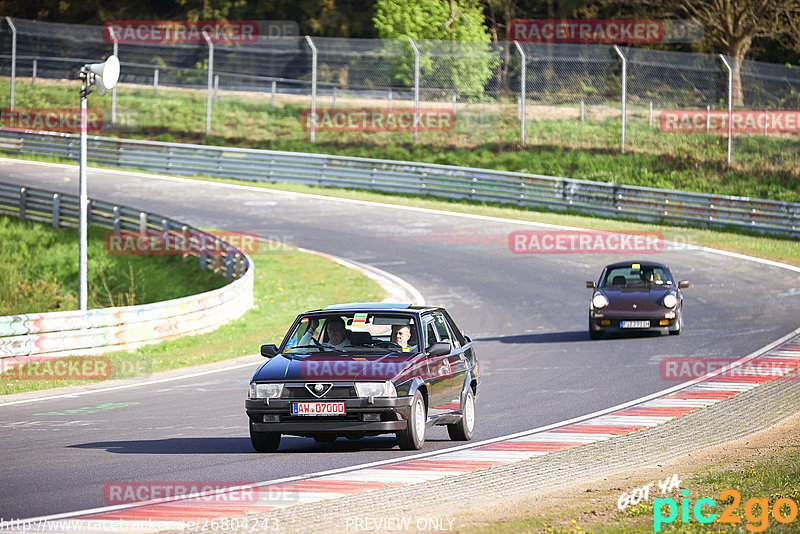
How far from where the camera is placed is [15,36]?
46.8 meters

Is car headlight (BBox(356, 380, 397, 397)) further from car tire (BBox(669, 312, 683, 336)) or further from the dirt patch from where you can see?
car tire (BBox(669, 312, 683, 336))

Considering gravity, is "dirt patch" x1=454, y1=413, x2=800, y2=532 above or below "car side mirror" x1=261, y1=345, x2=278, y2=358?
below

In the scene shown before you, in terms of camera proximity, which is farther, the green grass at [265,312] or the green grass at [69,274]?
the green grass at [69,274]

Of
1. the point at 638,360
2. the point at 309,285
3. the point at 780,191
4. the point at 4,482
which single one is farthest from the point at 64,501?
the point at 780,191

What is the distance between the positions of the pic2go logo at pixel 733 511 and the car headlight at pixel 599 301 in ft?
41.5

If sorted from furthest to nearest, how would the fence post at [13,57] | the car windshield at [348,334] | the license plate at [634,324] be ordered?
the fence post at [13,57], the license plate at [634,324], the car windshield at [348,334]

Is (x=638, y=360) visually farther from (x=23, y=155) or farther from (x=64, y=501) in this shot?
(x=23, y=155)

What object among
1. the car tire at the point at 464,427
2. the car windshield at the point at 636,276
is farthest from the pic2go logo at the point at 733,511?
the car windshield at the point at 636,276

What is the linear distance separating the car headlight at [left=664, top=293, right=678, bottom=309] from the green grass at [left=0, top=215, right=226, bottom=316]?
38.0ft

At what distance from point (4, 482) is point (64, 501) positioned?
1.06m

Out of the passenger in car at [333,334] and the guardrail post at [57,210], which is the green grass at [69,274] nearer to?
the guardrail post at [57,210]

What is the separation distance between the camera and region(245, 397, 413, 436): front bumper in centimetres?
1073

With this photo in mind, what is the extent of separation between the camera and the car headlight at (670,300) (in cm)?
2091

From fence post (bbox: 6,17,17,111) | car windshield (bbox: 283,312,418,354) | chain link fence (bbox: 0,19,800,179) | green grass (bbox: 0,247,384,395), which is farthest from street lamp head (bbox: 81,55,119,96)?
fence post (bbox: 6,17,17,111)
